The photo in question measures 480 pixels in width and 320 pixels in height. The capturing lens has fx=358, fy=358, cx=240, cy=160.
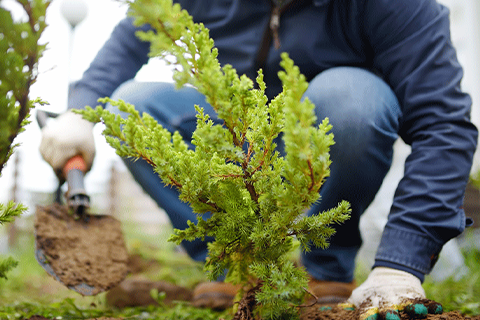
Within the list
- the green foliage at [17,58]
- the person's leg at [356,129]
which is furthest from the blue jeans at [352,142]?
the green foliage at [17,58]

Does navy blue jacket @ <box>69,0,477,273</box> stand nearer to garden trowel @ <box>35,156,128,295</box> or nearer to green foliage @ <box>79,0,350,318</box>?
garden trowel @ <box>35,156,128,295</box>

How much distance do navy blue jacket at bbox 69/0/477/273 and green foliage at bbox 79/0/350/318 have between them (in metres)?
0.66

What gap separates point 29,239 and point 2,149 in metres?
6.30

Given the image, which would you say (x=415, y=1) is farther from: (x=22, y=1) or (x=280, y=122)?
(x=22, y=1)

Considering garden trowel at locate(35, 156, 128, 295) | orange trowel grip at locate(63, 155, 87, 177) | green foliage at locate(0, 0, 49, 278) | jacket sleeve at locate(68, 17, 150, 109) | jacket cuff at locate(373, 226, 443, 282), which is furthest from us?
jacket sleeve at locate(68, 17, 150, 109)

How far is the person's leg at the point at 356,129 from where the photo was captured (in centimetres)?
153

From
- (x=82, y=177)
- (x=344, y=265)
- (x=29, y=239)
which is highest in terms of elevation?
Answer: (x=82, y=177)

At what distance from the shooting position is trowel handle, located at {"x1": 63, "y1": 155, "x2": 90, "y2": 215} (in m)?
1.57

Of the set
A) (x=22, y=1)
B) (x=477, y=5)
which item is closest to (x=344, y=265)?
(x=22, y=1)

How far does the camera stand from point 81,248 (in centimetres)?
164

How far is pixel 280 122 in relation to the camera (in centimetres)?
93

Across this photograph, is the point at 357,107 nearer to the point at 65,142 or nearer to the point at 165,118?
the point at 165,118

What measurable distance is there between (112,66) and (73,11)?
3.35 metres

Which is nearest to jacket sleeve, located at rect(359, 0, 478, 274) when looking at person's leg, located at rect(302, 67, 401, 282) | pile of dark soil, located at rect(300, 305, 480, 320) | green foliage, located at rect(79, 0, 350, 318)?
person's leg, located at rect(302, 67, 401, 282)
